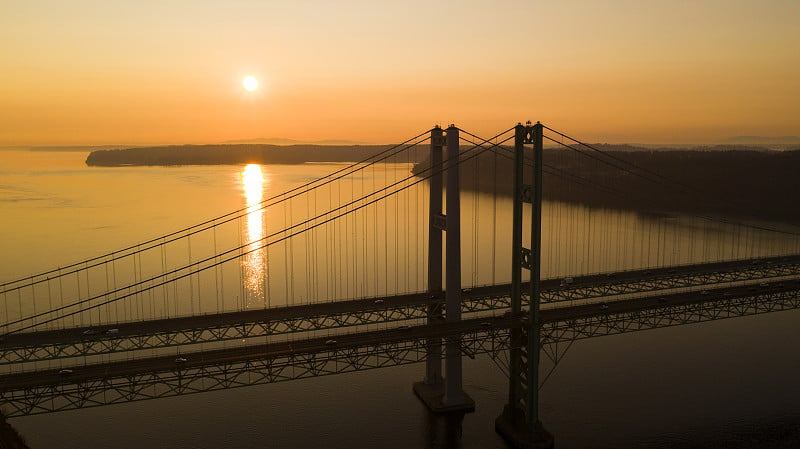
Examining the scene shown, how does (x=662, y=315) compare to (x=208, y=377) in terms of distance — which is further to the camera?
(x=662, y=315)

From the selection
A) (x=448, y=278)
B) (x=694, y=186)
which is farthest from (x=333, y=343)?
(x=694, y=186)

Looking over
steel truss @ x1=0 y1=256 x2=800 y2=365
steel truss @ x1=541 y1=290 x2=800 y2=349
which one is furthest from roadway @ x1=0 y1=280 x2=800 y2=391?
steel truss @ x1=0 y1=256 x2=800 y2=365

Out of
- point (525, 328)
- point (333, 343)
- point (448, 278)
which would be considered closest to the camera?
point (333, 343)

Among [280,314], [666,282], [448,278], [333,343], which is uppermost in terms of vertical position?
[448,278]

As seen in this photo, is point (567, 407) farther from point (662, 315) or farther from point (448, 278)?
point (448, 278)

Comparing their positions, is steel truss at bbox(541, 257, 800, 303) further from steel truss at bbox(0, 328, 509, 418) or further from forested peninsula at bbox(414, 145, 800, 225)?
forested peninsula at bbox(414, 145, 800, 225)

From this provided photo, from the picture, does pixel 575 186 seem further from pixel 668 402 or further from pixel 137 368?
pixel 137 368
